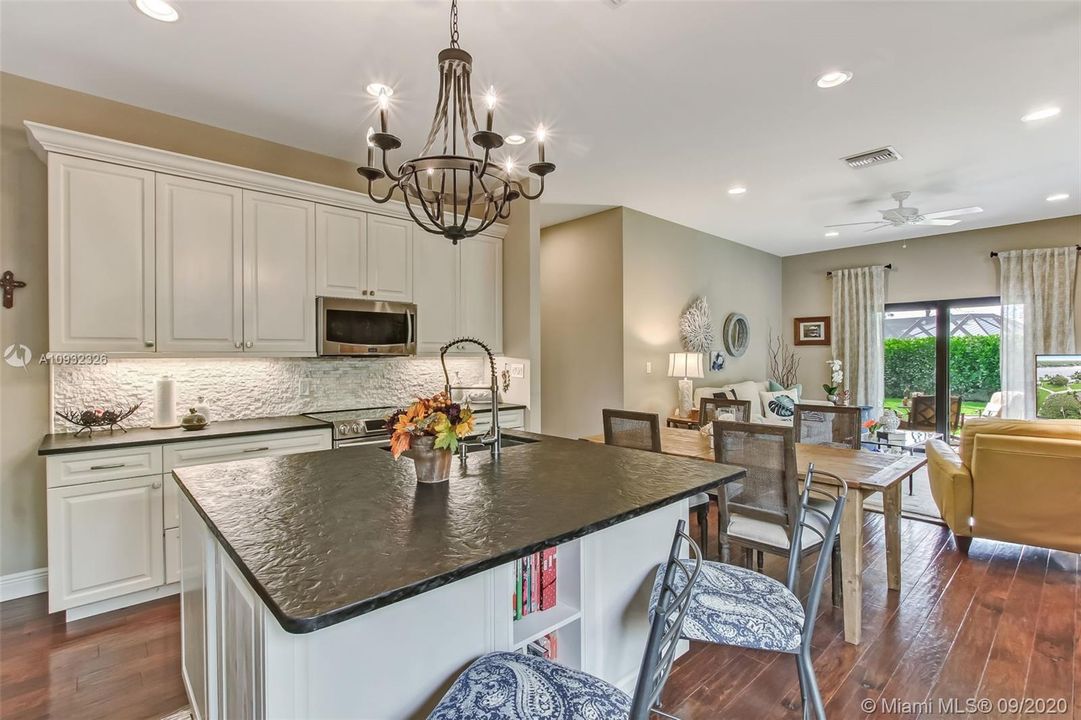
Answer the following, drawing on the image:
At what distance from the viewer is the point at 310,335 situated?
3.34 metres

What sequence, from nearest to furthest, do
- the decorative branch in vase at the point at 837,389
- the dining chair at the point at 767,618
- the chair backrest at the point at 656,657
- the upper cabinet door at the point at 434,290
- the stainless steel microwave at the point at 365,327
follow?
the chair backrest at the point at 656,657
the dining chair at the point at 767,618
the stainless steel microwave at the point at 365,327
the upper cabinet door at the point at 434,290
the decorative branch in vase at the point at 837,389

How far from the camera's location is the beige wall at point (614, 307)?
510 cm

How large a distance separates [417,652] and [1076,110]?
180 inches

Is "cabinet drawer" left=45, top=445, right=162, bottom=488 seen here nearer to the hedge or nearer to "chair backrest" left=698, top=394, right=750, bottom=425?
"chair backrest" left=698, top=394, right=750, bottom=425

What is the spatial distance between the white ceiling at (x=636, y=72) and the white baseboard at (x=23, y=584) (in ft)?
8.79

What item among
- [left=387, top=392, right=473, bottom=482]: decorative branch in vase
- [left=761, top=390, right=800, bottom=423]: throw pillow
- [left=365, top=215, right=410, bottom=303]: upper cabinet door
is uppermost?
[left=365, top=215, right=410, bottom=303]: upper cabinet door

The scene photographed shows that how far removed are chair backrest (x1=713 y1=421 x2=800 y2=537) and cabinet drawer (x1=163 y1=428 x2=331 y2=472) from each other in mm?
2410

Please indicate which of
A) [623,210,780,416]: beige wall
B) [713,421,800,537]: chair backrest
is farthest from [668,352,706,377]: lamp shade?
[713,421,800,537]: chair backrest

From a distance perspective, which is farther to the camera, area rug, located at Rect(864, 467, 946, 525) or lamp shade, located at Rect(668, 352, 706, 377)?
lamp shade, located at Rect(668, 352, 706, 377)

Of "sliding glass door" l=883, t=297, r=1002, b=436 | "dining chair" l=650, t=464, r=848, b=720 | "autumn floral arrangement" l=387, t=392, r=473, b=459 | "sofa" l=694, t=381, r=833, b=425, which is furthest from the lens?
"sliding glass door" l=883, t=297, r=1002, b=436

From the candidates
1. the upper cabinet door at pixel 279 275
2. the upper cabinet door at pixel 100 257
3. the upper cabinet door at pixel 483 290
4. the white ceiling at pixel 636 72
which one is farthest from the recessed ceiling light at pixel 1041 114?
the upper cabinet door at pixel 100 257

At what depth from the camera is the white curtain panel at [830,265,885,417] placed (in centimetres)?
669

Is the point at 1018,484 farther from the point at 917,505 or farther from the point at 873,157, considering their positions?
the point at 873,157

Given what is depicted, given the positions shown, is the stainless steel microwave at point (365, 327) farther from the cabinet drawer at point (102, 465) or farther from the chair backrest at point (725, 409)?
the chair backrest at point (725, 409)
